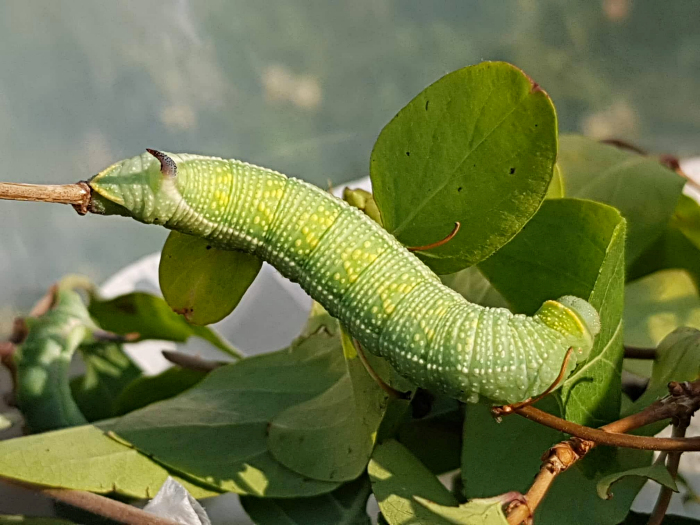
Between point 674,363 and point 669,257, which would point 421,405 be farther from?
point 669,257

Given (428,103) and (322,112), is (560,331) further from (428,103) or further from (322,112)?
(322,112)

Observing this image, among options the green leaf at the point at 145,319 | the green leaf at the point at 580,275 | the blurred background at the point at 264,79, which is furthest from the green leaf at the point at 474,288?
the blurred background at the point at 264,79

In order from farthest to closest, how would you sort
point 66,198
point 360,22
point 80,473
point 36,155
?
point 360,22 < point 36,155 < point 80,473 < point 66,198

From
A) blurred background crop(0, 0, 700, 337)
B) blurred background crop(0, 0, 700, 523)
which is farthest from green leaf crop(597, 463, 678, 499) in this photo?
blurred background crop(0, 0, 700, 337)

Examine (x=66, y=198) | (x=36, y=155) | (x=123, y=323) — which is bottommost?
(x=123, y=323)

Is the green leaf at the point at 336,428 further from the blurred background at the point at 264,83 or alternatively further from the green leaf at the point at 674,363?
the blurred background at the point at 264,83

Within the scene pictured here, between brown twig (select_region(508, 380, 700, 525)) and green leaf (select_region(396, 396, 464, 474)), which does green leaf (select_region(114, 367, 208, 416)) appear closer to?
green leaf (select_region(396, 396, 464, 474))

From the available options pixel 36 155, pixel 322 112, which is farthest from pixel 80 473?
pixel 322 112

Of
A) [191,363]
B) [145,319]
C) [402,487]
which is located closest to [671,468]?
[402,487]
